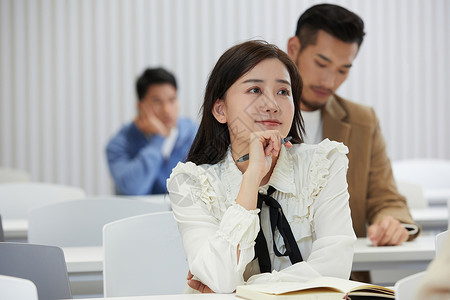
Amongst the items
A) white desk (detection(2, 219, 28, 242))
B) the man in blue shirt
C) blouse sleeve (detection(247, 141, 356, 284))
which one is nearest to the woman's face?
blouse sleeve (detection(247, 141, 356, 284))

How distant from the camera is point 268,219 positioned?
1.75 metres

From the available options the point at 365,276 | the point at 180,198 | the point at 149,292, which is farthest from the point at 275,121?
the point at 365,276

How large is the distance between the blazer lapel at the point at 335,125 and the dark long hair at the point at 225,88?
1.59 feet

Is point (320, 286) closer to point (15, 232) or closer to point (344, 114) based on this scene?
point (344, 114)

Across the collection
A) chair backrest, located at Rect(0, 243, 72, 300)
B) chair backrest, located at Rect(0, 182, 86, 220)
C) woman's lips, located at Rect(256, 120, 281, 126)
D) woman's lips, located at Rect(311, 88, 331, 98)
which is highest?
woman's lips, located at Rect(311, 88, 331, 98)

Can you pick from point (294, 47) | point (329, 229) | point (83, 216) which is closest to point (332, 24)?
point (294, 47)

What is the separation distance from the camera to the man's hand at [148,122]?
15.5ft

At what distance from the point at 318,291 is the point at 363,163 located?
1.14 m

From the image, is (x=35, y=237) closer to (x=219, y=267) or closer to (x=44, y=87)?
(x=219, y=267)

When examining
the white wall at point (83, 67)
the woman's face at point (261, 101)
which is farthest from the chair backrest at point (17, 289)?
the white wall at point (83, 67)

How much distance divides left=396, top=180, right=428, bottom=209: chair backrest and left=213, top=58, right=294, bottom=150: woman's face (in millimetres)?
1763

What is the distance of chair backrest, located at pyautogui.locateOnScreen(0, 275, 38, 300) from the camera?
3.58 ft

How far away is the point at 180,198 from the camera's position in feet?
5.58

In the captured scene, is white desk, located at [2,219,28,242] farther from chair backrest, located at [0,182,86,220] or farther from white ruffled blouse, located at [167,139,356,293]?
white ruffled blouse, located at [167,139,356,293]
